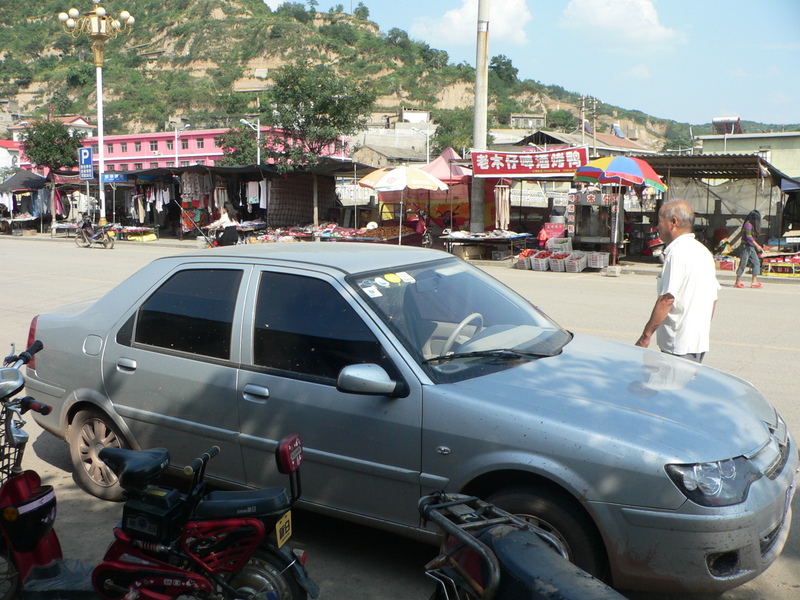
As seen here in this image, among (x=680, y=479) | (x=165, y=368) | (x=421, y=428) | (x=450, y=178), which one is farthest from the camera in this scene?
(x=450, y=178)

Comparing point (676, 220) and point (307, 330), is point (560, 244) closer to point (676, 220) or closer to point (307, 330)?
point (676, 220)

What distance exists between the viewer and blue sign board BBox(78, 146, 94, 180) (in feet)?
97.2

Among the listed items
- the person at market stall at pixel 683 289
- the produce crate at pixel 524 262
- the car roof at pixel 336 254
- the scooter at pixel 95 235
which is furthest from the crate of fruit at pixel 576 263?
the scooter at pixel 95 235

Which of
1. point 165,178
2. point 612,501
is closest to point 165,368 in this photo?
point 612,501

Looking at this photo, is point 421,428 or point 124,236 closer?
point 421,428

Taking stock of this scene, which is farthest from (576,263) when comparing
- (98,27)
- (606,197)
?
(98,27)

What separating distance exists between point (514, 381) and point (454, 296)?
0.91 metres

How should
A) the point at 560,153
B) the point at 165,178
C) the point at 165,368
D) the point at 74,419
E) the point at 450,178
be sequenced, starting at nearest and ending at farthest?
the point at 165,368
the point at 74,419
the point at 560,153
the point at 450,178
the point at 165,178

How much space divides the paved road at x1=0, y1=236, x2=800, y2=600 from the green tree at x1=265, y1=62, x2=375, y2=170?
10182mm

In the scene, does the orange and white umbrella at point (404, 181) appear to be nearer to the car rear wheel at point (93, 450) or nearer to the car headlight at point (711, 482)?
the car rear wheel at point (93, 450)

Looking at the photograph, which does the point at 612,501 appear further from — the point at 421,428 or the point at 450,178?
the point at 450,178

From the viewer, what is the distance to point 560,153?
19.2 m

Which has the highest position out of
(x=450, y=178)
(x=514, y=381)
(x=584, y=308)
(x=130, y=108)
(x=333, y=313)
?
(x=130, y=108)

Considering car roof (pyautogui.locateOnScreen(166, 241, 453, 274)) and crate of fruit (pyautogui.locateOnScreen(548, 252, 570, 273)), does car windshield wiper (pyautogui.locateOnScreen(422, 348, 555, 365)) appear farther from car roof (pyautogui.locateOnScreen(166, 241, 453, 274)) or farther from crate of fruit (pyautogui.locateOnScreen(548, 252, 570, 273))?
crate of fruit (pyautogui.locateOnScreen(548, 252, 570, 273))
